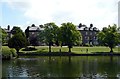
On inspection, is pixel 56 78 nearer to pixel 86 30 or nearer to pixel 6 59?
pixel 6 59

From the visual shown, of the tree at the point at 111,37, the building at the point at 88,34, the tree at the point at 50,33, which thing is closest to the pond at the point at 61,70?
the tree at the point at 111,37

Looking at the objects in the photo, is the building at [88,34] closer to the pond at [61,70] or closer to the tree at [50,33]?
the tree at [50,33]

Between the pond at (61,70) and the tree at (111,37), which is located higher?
the tree at (111,37)

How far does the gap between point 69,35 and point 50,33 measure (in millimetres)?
7864

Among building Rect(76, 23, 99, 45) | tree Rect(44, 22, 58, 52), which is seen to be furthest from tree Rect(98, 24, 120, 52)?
building Rect(76, 23, 99, 45)

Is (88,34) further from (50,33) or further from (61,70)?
(61,70)

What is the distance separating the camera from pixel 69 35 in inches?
3789

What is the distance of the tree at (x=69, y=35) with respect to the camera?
95.4 meters

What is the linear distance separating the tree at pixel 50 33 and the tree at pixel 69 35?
425cm

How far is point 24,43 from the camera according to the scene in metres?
88.5

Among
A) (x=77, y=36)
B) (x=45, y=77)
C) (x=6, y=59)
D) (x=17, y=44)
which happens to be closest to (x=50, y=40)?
(x=77, y=36)

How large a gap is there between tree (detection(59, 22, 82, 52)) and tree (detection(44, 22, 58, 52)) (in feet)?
13.9

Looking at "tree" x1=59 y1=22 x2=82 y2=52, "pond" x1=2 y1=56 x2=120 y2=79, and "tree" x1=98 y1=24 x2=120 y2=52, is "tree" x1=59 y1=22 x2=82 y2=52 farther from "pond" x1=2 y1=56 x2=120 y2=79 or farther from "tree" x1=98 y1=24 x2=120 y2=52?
"pond" x1=2 y1=56 x2=120 y2=79

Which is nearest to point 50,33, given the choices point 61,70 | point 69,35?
point 69,35
